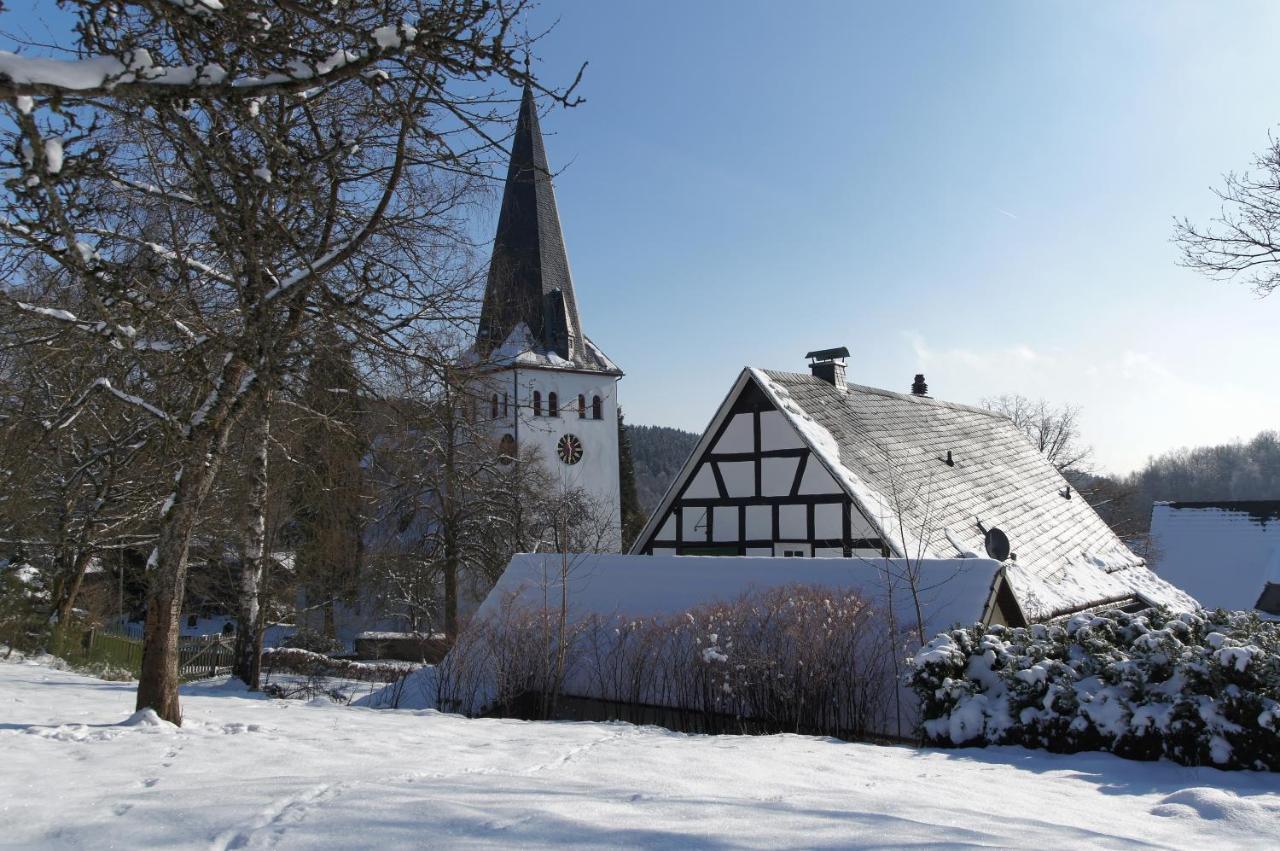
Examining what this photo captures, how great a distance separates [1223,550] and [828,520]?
21.6 meters

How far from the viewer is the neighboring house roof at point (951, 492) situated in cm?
1388

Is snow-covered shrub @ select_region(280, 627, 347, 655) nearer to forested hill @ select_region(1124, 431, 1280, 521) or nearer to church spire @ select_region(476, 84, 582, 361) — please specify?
church spire @ select_region(476, 84, 582, 361)

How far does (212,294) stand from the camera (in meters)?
7.69

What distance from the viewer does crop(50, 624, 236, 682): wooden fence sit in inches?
556

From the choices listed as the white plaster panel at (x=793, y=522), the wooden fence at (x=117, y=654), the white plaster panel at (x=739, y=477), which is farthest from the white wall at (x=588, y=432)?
the white plaster panel at (x=793, y=522)

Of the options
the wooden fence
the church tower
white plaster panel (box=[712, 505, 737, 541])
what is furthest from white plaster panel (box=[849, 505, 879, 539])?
the church tower

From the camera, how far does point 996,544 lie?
583 inches

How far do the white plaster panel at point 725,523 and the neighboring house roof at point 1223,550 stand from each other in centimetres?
1862

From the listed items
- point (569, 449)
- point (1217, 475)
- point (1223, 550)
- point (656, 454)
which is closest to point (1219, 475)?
point (1217, 475)

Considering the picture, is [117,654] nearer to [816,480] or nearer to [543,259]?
[816,480]

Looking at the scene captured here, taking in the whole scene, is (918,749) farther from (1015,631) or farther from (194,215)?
(194,215)

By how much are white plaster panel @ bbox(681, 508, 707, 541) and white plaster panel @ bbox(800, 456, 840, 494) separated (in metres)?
2.00

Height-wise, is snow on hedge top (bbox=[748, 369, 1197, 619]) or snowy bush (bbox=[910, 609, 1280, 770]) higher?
snow on hedge top (bbox=[748, 369, 1197, 619])

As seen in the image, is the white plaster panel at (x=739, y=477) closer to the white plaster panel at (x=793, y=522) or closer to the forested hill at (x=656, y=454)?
the white plaster panel at (x=793, y=522)
